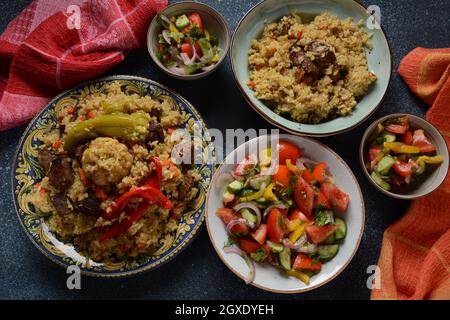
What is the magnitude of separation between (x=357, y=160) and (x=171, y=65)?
140cm

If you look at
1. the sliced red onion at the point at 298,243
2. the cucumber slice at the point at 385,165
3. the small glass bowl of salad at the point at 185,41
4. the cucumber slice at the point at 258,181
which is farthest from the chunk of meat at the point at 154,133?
the cucumber slice at the point at 385,165

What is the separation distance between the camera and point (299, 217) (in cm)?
274

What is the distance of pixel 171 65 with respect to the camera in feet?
9.65

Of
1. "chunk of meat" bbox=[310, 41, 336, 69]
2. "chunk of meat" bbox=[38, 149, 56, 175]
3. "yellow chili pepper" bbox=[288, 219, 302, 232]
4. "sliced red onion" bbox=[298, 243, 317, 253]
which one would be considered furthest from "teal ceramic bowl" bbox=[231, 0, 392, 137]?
"chunk of meat" bbox=[38, 149, 56, 175]

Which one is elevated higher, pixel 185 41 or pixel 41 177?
pixel 185 41

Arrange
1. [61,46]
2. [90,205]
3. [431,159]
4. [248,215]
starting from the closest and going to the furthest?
1. [90,205]
2. [248,215]
3. [431,159]
4. [61,46]

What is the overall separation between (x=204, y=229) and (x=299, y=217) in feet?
2.14

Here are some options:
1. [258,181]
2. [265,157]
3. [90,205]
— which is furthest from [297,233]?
[90,205]

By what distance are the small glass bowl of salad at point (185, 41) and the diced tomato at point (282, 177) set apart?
0.78 meters

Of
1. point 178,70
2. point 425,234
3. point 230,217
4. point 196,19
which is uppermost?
point 196,19

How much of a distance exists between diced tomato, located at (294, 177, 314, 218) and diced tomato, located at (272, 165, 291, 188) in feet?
0.21

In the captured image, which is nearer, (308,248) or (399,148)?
(308,248)

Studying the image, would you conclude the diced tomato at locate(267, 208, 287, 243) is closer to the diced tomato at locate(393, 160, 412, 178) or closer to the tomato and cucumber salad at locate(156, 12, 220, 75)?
the diced tomato at locate(393, 160, 412, 178)

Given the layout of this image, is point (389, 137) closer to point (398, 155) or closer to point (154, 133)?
point (398, 155)
